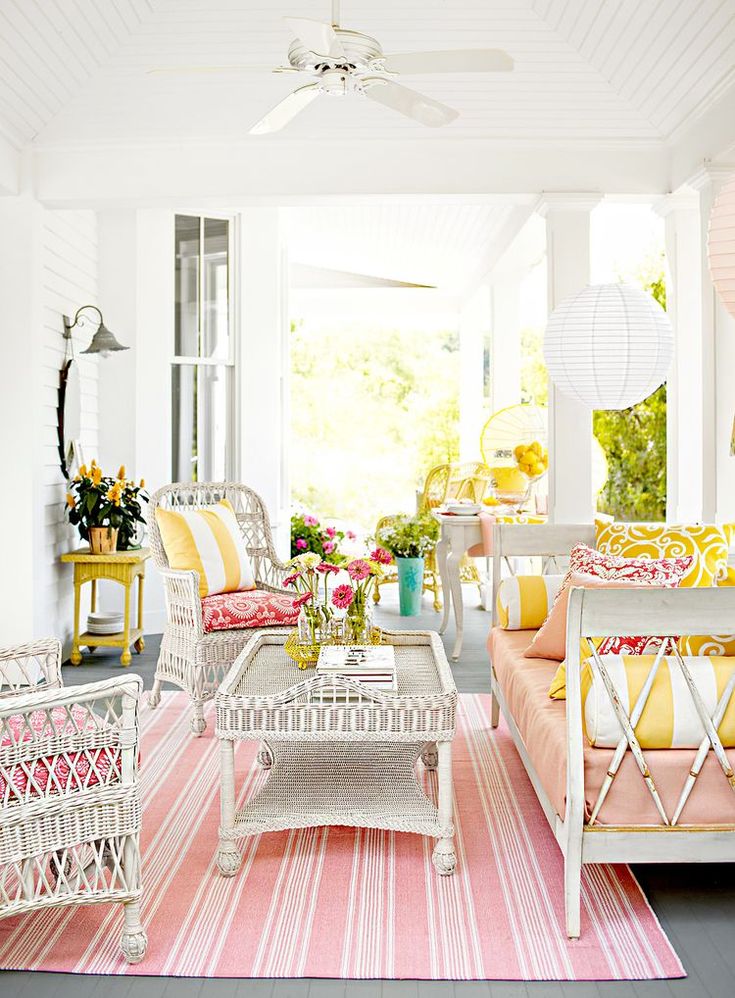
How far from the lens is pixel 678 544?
3836 millimetres

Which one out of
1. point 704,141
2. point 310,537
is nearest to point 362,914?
point 704,141

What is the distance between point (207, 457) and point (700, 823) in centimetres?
472

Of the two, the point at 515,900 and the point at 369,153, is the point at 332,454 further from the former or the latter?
the point at 515,900

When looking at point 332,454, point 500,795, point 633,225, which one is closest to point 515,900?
point 500,795

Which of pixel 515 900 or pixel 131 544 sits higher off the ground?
pixel 131 544

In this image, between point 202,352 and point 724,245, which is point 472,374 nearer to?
point 202,352

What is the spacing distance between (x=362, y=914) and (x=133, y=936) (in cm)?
60

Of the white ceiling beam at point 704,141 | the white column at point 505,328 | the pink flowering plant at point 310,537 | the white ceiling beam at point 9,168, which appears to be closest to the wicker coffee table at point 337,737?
the white ceiling beam at point 704,141

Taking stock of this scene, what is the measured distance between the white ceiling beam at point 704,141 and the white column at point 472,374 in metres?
4.99

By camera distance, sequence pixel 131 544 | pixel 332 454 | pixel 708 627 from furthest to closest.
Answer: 1. pixel 332 454
2. pixel 131 544
3. pixel 708 627

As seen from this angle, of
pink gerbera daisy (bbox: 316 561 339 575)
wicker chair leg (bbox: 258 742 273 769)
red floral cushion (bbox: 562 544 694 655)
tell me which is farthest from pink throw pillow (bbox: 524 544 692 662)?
wicker chair leg (bbox: 258 742 273 769)

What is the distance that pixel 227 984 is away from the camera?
2182 mm

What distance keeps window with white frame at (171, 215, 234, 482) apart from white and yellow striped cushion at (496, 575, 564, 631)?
10.2 ft

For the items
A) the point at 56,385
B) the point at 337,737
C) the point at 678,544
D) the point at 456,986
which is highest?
the point at 56,385
